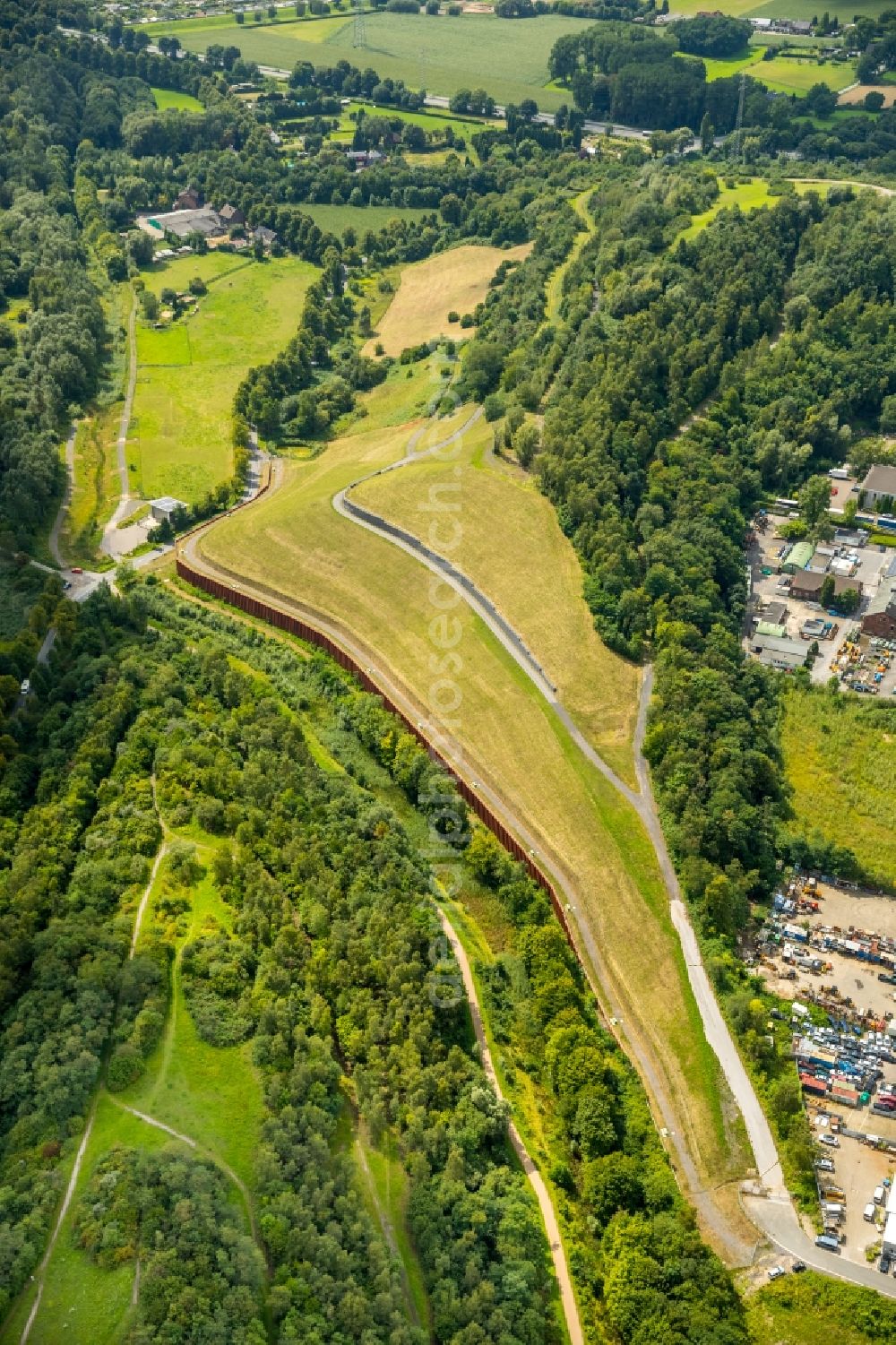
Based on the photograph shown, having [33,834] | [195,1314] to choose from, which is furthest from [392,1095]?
[33,834]

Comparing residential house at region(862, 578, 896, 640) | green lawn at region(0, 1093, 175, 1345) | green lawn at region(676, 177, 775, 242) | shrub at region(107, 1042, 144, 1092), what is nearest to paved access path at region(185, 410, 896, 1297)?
residential house at region(862, 578, 896, 640)

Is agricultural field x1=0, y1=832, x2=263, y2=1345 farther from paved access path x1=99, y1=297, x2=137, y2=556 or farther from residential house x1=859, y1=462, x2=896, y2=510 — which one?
residential house x1=859, y1=462, x2=896, y2=510

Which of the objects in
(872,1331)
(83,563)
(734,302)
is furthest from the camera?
(734,302)

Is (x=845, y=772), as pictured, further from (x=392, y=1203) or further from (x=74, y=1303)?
(x=74, y=1303)

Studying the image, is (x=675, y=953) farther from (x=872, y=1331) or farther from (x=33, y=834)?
(x=33, y=834)

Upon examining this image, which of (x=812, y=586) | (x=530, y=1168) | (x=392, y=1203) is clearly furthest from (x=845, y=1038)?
(x=812, y=586)

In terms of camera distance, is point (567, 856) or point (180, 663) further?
point (180, 663)
